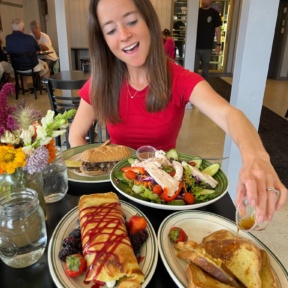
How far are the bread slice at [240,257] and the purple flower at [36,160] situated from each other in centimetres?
49

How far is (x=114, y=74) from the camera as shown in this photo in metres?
1.58

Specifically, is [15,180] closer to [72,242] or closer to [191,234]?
[72,242]

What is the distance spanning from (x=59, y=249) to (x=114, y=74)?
1.10 meters

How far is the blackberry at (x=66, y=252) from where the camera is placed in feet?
2.27

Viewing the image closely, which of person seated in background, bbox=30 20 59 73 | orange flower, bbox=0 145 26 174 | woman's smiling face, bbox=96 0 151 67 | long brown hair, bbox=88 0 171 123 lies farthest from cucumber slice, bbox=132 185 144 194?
person seated in background, bbox=30 20 59 73

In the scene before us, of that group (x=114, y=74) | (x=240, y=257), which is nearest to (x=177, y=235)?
(x=240, y=257)

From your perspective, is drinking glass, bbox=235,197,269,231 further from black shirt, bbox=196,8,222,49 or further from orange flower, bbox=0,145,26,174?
black shirt, bbox=196,8,222,49

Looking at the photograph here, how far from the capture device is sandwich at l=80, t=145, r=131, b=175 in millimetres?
1187

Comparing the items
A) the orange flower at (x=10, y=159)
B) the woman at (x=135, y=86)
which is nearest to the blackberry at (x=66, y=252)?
the orange flower at (x=10, y=159)

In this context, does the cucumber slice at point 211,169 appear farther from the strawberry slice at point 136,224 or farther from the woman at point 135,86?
the strawberry slice at point 136,224

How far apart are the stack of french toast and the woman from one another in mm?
551

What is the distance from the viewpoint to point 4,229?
0.67 m

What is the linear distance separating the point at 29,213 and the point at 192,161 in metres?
0.72

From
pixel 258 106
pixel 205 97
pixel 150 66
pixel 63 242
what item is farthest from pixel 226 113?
pixel 258 106
